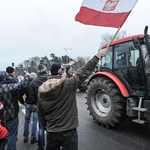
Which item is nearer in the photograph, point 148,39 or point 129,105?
point 148,39

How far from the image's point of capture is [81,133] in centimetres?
492

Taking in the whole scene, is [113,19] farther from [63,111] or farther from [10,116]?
[10,116]

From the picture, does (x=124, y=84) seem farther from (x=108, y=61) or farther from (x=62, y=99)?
(x=62, y=99)

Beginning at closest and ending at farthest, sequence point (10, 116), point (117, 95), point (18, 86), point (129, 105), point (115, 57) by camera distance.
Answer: point (18, 86), point (10, 116), point (129, 105), point (117, 95), point (115, 57)

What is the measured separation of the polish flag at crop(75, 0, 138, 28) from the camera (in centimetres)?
302

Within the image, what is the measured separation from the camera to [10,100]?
320 centimetres

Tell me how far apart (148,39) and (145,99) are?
137cm

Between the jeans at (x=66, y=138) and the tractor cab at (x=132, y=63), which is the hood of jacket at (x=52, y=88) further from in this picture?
the tractor cab at (x=132, y=63)

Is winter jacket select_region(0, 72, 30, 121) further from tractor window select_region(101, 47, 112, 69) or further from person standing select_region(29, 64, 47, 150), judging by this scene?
tractor window select_region(101, 47, 112, 69)

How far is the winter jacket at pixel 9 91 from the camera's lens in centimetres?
300

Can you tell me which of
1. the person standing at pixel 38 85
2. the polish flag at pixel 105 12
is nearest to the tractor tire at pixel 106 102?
the person standing at pixel 38 85

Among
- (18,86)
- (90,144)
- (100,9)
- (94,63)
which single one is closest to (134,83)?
(90,144)

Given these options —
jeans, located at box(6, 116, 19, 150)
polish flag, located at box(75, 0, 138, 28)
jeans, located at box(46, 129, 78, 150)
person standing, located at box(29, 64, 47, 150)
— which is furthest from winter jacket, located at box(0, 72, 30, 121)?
polish flag, located at box(75, 0, 138, 28)

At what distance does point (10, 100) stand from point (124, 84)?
9.46 ft
